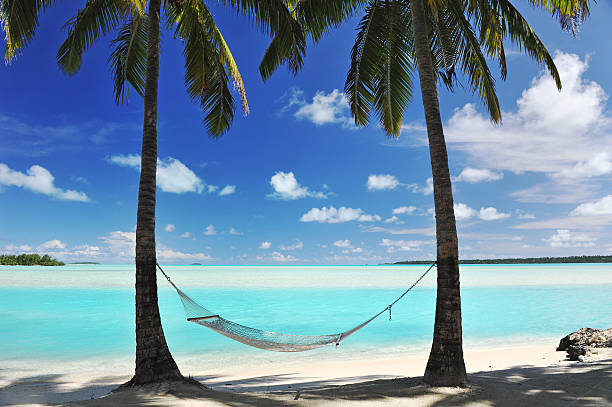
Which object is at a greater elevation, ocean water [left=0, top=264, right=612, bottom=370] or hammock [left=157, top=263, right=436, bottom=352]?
hammock [left=157, top=263, right=436, bottom=352]

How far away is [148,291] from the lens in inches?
133

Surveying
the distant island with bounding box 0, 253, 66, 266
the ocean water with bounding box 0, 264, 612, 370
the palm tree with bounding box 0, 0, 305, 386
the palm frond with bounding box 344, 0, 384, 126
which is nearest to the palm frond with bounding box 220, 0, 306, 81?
the palm tree with bounding box 0, 0, 305, 386

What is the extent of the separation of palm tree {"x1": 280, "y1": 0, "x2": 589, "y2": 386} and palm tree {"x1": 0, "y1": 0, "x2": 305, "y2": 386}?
47cm

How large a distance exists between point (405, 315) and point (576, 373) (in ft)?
31.0

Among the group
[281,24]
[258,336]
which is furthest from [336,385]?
[281,24]

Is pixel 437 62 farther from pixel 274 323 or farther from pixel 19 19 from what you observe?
pixel 274 323

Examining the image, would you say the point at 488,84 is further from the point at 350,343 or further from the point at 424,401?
the point at 350,343

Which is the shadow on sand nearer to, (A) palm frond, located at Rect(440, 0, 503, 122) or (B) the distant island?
(A) palm frond, located at Rect(440, 0, 503, 122)

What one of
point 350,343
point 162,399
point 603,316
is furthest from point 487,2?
point 603,316

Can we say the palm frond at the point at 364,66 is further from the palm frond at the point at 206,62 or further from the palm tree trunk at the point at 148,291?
the palm tree trunk at the point at 148,291

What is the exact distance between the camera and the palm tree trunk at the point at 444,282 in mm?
3238

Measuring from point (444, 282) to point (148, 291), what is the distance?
93.0 inches

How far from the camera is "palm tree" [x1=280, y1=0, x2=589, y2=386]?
3.29 meters

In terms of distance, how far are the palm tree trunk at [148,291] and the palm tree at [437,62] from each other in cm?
160
